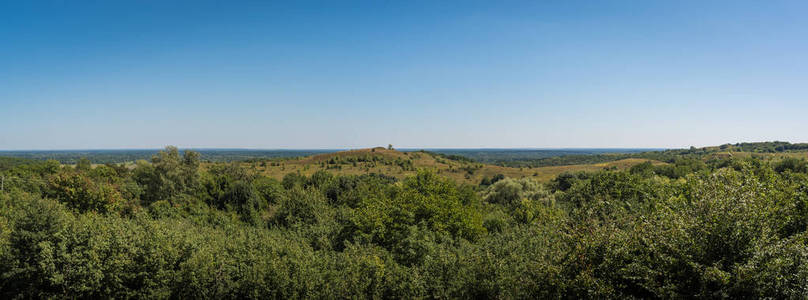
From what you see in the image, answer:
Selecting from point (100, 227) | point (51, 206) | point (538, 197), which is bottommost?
point (538, 197)

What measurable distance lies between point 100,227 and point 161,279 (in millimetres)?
7096

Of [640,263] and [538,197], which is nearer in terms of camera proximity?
[640,263]

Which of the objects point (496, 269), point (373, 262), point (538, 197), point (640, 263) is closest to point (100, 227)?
point (373, 262)

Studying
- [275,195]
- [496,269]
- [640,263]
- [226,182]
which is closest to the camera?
[640,263]

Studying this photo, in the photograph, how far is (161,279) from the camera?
68.2 feet

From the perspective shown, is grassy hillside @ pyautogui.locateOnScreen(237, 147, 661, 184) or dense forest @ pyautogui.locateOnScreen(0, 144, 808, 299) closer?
dense forest @ pyautogui.locateOnScreen(0, 144, 808, 299)

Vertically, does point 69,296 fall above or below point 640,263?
below

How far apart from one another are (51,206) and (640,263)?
34251 millimetres

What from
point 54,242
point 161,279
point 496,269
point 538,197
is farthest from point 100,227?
point 538,197

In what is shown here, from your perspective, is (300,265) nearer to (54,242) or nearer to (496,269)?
(496,269)

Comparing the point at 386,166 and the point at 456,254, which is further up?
the point at 456,254

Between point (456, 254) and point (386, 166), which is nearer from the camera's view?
point (456, 254)

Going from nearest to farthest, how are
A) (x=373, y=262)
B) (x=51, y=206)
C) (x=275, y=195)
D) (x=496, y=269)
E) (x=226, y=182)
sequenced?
(x=496, y=269) → (x=373, y=262) → (x=51, y=206) → (x=275, y=195) → (x=226, y=182)

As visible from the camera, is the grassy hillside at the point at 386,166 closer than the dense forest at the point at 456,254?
No
